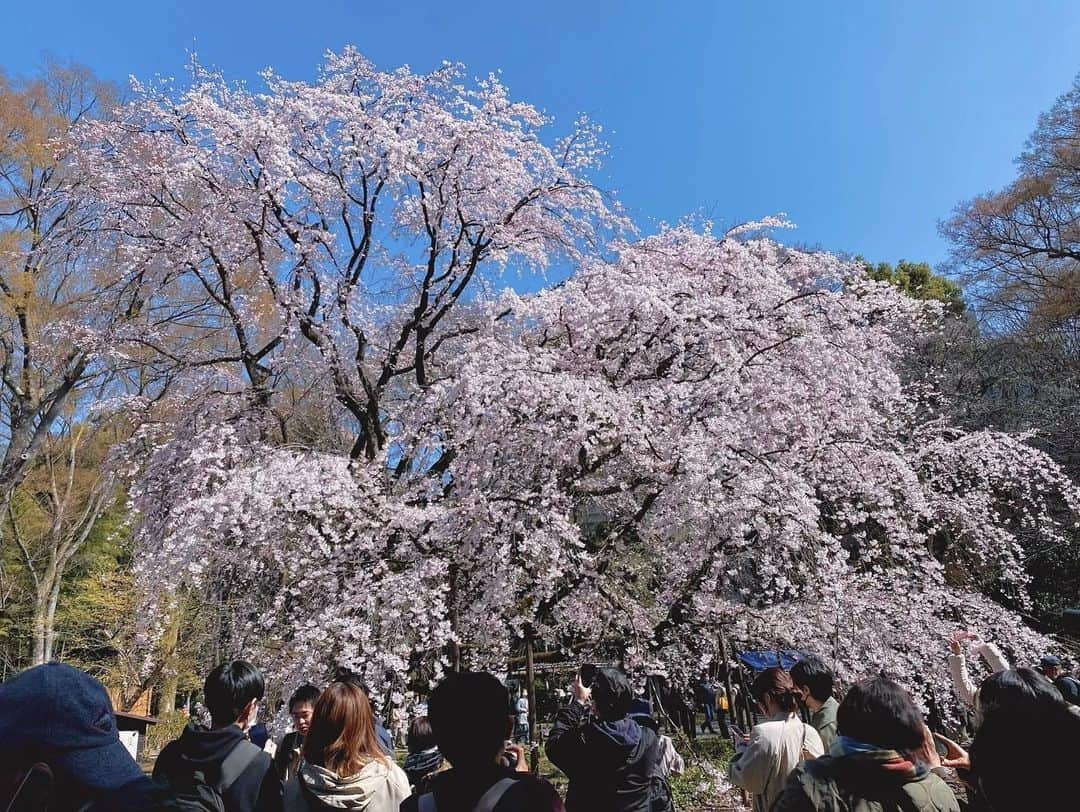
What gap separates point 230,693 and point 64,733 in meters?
1.60

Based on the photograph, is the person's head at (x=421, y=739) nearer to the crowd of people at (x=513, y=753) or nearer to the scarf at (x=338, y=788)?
the crowd of people at (x=513, y=753)

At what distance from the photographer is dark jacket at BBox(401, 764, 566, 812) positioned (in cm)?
160

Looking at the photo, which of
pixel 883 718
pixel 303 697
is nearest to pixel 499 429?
pixel 303 697

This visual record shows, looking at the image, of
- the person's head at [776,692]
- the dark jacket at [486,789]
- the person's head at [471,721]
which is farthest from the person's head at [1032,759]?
the person's head at [776,692]

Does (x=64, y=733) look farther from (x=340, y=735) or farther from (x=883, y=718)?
(x=883, y=718)

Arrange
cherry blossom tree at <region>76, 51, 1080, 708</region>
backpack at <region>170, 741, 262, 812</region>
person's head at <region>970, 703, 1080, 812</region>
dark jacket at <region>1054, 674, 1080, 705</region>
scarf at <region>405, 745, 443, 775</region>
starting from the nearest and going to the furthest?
1. person's head at <region>970, 703, 1080, 812</region>
2. backpack at <region>170, 741, 262, 812</region>
3. scarf at <region>405, 745, 443, 775</region>
4. dark jacket at <region>1054, 674, 1080, 705</region>
5. cherry blossom tree at <region>76, 51, 1080, 708</region>

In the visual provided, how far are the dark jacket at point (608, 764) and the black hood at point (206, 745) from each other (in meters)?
Answer: 1.25

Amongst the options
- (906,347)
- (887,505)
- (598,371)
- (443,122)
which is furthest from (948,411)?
(443,122)

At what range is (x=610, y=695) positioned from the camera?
2.81 metres

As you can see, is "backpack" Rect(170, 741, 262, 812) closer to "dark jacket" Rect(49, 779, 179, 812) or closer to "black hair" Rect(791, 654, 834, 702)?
"dark jacket" Rect(49, 779, 179, 812)

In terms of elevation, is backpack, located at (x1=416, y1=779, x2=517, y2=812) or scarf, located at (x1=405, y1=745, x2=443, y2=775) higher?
backpack, located at (x1=416, y1=779, x2=517, y2=812)

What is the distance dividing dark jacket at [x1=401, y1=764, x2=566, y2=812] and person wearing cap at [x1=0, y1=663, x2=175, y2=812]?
2.63 ft

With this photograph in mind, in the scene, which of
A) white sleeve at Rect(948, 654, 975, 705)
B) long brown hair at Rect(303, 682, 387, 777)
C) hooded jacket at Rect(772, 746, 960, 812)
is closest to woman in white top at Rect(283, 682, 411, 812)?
long brown hair at Rect(303, 682, 387, 777)

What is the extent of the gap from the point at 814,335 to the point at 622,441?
2.62 meters
